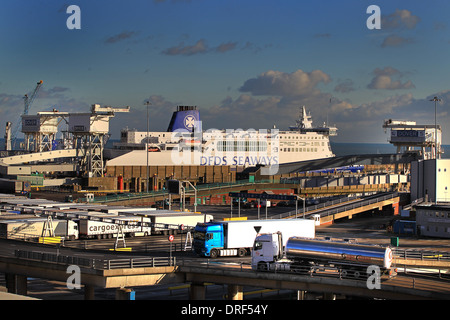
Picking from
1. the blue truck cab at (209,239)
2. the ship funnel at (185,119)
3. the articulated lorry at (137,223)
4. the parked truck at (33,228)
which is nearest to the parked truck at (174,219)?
the articulated lorry at (137,223)

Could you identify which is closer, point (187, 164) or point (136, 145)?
point (187, 164)

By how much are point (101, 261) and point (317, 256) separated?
8.98 m

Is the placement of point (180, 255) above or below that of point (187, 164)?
below

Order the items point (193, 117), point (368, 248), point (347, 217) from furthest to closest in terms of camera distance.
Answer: point (193, 117) → point (347, 217) → point (368, 248)

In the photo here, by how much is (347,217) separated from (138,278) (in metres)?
38.5

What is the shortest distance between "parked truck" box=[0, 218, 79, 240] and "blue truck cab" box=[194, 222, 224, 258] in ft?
41.2

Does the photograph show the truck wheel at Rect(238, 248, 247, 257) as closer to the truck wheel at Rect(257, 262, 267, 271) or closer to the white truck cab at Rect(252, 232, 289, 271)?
the white truck cab at Rect(252, 232, 289, 271)

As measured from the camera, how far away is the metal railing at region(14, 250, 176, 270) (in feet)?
91.6

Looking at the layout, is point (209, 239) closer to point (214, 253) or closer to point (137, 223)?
point (214, 253)

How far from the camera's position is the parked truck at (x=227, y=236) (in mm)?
34469

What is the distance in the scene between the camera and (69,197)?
211 feet

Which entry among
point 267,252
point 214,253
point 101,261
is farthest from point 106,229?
point 267,252
